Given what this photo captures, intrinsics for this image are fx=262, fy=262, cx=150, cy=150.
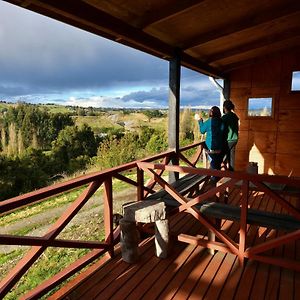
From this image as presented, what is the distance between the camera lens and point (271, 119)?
20.6 ft

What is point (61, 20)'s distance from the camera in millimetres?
2613

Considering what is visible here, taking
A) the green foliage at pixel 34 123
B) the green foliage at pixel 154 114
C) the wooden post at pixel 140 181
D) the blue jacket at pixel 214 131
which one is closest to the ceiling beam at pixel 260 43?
the blue jacket at pixel 214 131

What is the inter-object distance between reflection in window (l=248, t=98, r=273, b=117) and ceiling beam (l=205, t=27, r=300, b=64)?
1770 mm

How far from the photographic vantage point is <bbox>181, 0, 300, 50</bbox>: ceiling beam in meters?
3.28

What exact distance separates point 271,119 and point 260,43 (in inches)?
85.5

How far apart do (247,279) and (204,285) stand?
433 mm

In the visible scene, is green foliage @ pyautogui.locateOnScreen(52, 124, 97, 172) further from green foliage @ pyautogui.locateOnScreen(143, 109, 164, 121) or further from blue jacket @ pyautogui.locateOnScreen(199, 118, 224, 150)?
blue jacket @ pyautogui.locateOnScreen(199, 118, 224, 150)

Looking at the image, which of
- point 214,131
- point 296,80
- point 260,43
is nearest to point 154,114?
point 296,80

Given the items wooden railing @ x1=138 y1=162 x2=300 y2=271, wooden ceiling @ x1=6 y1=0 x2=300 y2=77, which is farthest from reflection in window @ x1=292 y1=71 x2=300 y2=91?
wooden railing @ x1=138 y1=162 x2=300 y2=271

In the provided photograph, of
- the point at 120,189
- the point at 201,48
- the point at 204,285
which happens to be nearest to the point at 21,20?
the point at 120,189

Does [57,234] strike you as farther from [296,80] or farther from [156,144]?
[156,144]

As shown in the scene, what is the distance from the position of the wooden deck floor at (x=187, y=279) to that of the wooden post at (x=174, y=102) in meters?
1.80

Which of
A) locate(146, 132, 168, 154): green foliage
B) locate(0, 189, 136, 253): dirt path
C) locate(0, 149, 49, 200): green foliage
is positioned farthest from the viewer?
locate(146, 132, 168, 154): green foliage

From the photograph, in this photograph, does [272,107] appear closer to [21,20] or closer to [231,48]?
[231,48]
